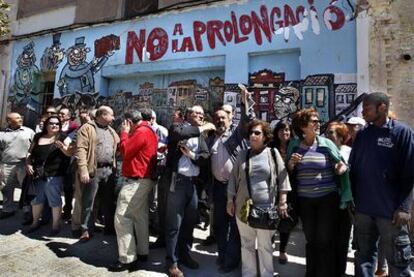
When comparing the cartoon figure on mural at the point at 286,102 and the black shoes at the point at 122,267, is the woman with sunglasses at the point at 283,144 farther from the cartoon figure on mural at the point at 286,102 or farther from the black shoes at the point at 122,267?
the cartoon figure on mural at the point at 286,102

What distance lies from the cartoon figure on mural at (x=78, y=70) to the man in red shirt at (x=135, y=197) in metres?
5.65

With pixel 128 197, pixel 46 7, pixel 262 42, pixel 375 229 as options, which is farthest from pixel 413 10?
pixel 46 7

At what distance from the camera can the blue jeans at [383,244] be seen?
115 inches

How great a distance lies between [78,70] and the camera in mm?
9508

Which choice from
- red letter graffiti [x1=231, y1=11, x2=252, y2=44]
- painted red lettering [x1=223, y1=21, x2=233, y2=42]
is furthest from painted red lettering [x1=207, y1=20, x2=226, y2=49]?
red letter graffiti [x1=231, y1=11, x2=252, y2=44]

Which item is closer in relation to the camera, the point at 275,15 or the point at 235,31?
the point at 275,15

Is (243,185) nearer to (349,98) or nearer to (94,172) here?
(94,172)

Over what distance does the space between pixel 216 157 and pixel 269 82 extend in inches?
134

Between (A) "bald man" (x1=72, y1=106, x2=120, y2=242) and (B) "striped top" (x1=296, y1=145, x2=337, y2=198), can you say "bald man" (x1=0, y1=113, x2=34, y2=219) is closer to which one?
(A) "bald man" (x1=72, y1=106, x2=120, y2=242)

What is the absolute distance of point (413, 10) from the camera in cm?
588

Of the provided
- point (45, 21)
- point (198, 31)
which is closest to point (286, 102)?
point (198, 31)

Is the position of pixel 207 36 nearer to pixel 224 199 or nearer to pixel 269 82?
pixel 269 82

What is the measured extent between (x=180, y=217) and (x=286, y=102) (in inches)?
146

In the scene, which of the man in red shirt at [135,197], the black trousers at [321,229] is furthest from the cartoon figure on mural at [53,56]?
the black trousers at [321,229]
